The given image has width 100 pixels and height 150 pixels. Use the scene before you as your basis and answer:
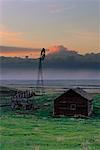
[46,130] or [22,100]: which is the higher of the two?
[22,100]

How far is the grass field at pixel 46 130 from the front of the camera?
38.2 feet

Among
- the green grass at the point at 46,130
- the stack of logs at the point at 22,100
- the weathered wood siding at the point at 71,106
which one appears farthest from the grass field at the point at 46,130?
the weathered wood siding at the point at 71,106

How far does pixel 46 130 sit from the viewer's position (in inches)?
581

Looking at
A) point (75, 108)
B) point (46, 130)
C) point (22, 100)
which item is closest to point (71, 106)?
point (75, 108)

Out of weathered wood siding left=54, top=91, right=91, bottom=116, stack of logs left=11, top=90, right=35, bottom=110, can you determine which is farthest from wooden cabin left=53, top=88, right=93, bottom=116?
stack of logs left=11, top=90, right=35, bottom=110

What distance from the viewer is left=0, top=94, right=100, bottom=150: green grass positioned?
11656 millimetres

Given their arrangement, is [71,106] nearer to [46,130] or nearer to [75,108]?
[75,108]

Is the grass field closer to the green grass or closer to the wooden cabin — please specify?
the green grass

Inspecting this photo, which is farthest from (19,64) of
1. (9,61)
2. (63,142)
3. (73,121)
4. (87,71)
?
(73,121)

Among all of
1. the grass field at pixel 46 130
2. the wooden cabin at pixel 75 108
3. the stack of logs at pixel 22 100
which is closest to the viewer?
the grass field at pixel 46 130

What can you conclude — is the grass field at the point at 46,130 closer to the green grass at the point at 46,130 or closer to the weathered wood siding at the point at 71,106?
the green grass at the point at 46,130

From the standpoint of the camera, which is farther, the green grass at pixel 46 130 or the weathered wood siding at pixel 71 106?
the weathered wood siding at pixel 71 106

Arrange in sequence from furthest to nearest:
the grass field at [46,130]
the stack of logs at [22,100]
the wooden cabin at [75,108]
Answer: the wooden cabin at [75,108]
the stack of logs at [22,100]
the grass field at [46,130]

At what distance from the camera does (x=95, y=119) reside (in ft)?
54.4
